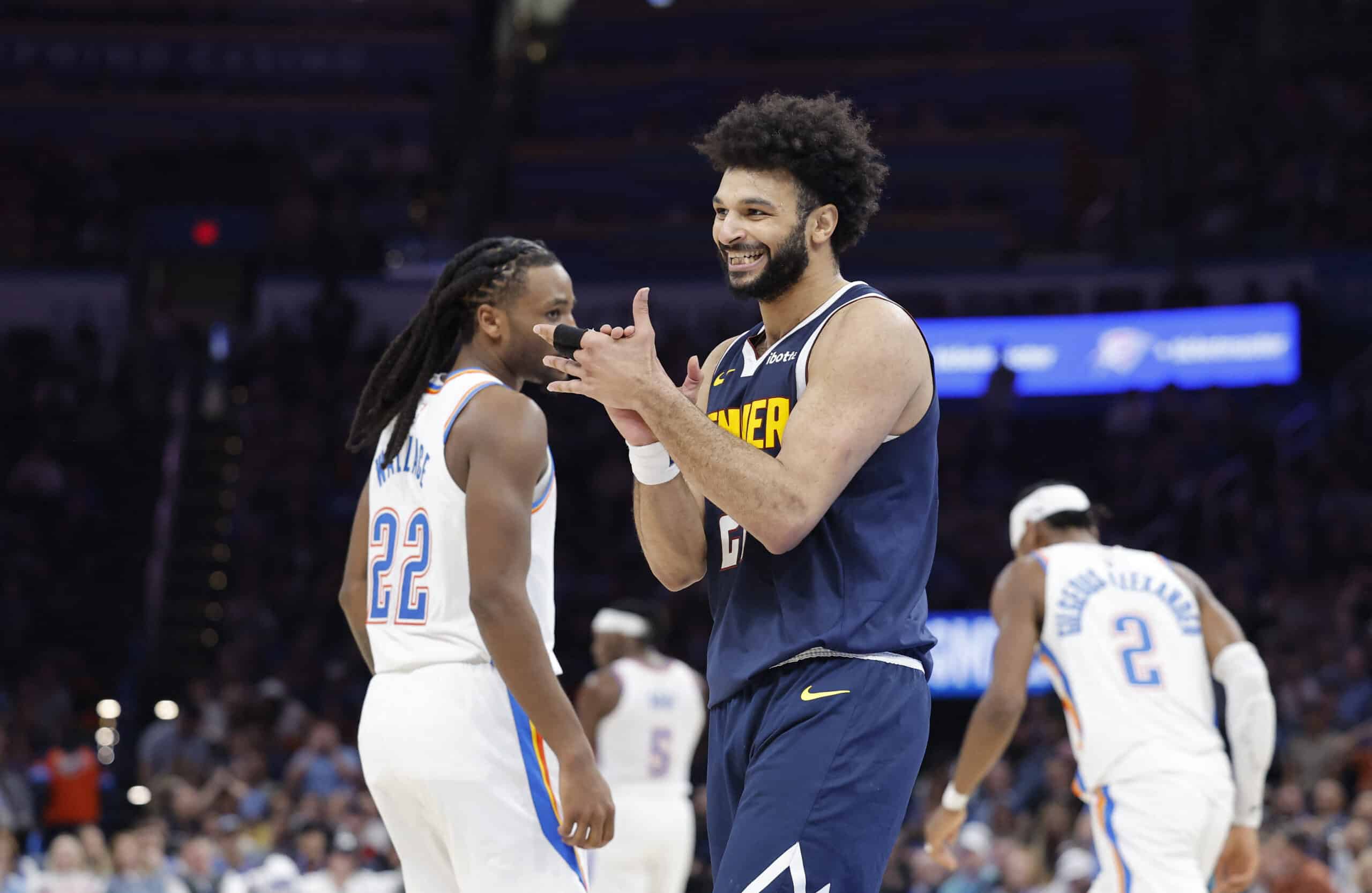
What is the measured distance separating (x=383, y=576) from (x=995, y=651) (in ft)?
8.33

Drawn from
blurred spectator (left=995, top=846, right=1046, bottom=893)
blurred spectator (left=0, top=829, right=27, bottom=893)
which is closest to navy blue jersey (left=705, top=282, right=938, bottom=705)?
blurred spectator (left=995, top=846, right=1046, bottom=893)

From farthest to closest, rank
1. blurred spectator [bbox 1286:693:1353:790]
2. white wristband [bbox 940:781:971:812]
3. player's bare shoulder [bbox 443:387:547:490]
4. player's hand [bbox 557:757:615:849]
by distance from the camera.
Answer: blurred spectator [bbox 1286:693:1353:790] → white wristband [bbox 940:781:971:812] → player's bare shoulder [bbox 443:387:547:490] → player's hand [bbox 557:757:615:849]

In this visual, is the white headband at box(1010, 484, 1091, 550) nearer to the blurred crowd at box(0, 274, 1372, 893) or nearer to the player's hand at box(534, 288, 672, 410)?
the player's hand at box(534, 288, 672, 410)

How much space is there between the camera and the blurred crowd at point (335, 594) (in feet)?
37.9

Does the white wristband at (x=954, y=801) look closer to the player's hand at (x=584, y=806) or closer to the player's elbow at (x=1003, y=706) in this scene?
the player's elbow at (x=1003, y=706)

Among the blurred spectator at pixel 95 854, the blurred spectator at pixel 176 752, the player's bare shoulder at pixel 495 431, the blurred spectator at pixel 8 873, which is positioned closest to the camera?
the player's bare shoulder at pixel 495 431

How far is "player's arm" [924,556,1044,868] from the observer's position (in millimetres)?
5500

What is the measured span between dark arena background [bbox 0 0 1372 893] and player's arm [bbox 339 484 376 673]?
6.95 metres

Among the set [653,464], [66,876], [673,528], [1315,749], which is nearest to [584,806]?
[673,528]

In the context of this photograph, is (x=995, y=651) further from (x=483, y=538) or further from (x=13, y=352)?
(x=13, y=352)

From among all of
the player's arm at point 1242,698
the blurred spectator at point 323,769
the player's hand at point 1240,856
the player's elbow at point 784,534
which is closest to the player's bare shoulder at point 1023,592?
the player's arm at point 1242,698

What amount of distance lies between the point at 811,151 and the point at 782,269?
253 millimetres

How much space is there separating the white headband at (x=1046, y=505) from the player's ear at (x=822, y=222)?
2.87 metres

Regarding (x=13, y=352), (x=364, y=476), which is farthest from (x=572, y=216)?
(x=13, y=352)
